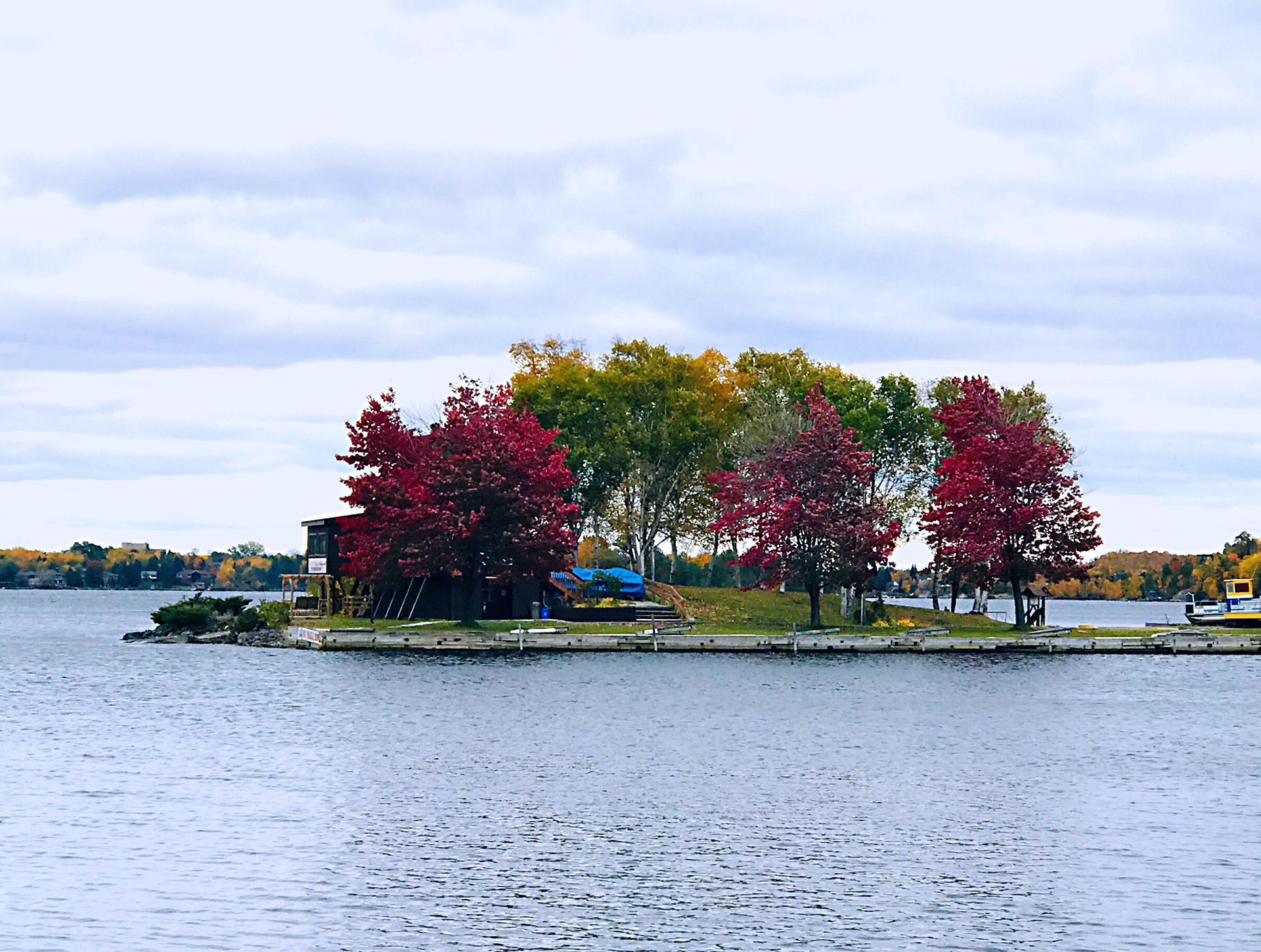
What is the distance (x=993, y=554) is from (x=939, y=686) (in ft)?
70.2

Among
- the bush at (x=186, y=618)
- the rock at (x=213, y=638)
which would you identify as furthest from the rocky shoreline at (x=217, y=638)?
the bush at (x=186, y=618)

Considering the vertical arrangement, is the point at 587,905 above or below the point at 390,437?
below

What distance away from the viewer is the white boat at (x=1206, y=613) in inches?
4397

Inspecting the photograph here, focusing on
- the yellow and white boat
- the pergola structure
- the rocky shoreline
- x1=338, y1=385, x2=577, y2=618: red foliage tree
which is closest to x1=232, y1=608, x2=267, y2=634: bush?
the rocky shoreline

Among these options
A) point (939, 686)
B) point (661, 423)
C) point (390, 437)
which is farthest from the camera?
point (661, 423)

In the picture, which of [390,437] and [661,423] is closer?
[390,437]

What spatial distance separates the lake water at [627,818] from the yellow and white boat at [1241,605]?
3995 centimetres

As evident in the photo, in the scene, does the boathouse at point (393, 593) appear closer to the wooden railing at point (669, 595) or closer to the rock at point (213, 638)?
the rock at point (213, 638)

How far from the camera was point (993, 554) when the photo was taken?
9200 cm

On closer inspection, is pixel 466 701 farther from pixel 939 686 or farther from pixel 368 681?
pixel 939 686

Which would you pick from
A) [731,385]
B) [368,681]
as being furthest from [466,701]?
[731,385]

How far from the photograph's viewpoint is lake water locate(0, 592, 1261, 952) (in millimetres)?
26719

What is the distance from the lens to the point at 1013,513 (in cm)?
9194

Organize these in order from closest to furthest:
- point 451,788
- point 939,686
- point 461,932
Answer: point 461,932
point 451,788
point 939,686
